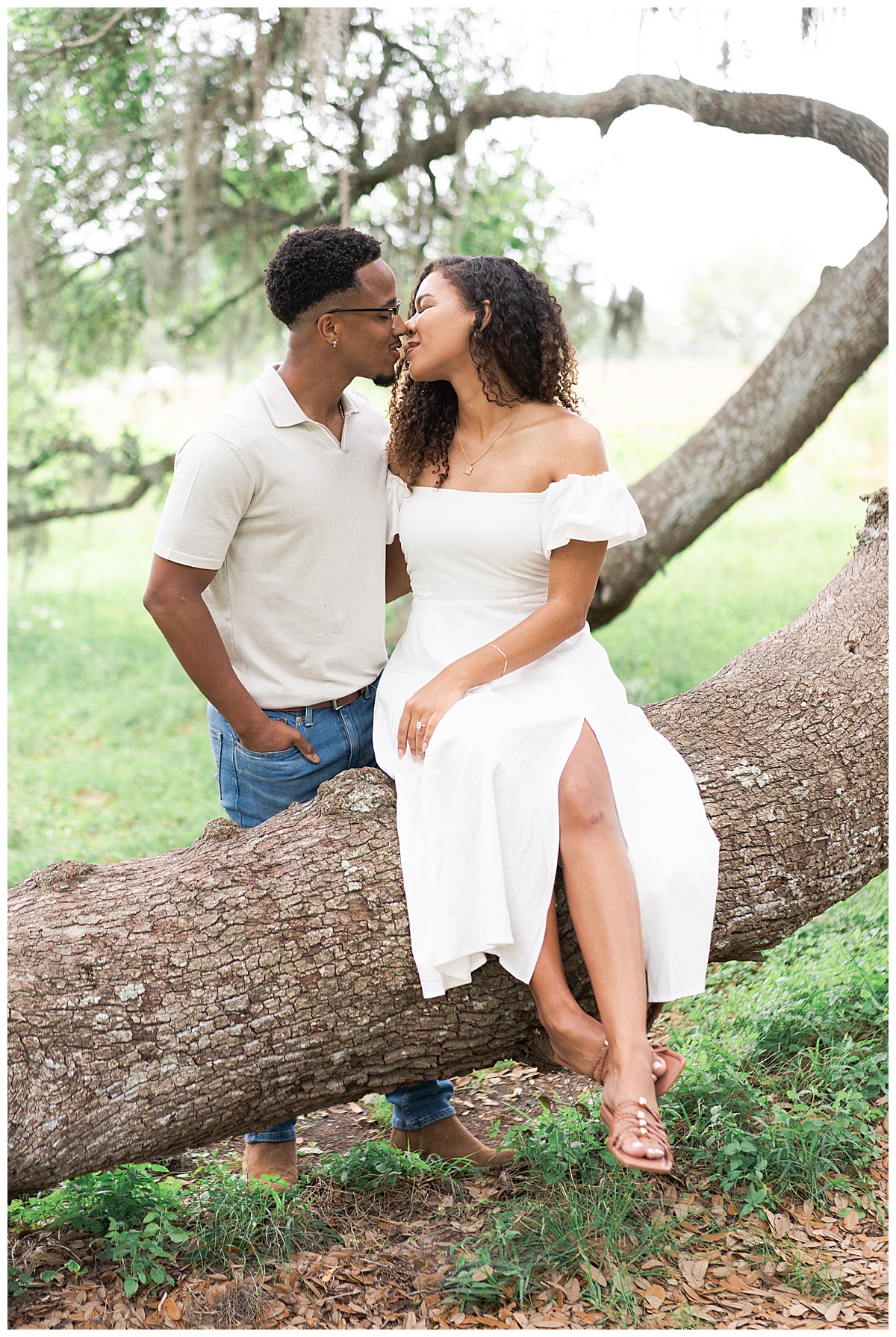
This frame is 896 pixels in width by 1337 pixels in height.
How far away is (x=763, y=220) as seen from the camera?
27938mm

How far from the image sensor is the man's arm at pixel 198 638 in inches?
112

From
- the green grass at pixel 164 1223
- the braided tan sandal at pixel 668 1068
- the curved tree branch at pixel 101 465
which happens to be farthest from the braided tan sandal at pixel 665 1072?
the curved tree branch at pixel 101 465

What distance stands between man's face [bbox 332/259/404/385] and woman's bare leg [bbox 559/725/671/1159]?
47.8 inches

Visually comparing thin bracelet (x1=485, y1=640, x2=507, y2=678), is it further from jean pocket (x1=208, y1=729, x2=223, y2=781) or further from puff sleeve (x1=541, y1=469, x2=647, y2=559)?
jean pocket (x1=208, y1=729, x2=223, y2=781)

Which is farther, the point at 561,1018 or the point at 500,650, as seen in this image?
the point at 500,650

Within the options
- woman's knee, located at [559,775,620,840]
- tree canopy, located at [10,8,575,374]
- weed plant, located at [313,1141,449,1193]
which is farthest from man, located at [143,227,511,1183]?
tree canopy, located at [10,8,575,374]

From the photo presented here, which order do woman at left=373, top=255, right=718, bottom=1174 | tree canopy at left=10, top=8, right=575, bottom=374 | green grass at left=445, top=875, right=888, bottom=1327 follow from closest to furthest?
woman at left=373, top=255, right=718, bottom=1174 → green grass at left=445, top=875, right=888, bottom=1327 → tree canopy at left=10, top=8, right=575, bottom=374

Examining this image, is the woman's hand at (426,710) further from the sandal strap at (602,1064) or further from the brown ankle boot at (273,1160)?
the brown ankle boot at (273,1160)

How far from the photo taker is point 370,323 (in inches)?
115

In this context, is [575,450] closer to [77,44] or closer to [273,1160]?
[273,1160]

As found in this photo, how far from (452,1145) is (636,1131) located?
1.09m

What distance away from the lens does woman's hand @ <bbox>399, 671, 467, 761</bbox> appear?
2609 mm

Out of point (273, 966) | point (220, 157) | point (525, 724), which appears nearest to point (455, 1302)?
point (273, 966)

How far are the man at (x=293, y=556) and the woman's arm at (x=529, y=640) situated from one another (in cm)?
43
